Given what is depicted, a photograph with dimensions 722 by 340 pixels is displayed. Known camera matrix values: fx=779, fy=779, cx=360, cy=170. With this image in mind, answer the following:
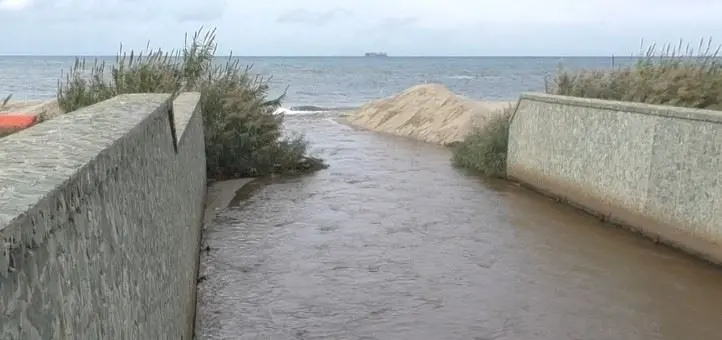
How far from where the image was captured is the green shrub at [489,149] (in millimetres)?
16891

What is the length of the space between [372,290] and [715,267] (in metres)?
4.11

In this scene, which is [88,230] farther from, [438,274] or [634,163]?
[634,163]

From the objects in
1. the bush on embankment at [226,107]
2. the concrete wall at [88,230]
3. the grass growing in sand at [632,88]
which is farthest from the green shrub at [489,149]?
the concrete wall at [88,230]

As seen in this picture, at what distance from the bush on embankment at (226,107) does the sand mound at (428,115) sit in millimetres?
7313

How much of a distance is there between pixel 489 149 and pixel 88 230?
15365 mm

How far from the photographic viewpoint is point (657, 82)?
13789 millimetres

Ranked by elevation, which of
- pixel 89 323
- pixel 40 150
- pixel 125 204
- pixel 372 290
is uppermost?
pixel 40 150

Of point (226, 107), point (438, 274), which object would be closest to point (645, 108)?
point (438, 274)

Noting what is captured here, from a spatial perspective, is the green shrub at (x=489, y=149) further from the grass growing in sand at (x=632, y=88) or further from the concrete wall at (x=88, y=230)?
the concrete wall at (x=88, y=230)

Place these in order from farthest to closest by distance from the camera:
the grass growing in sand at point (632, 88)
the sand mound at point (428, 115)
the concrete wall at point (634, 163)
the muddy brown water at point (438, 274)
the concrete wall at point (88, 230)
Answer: the sand mound at point (428, 115), the grass growing in sand at point (632, 88), the concrete wall at point (634, 163), the muddy brown water at point (438, 274), the concrete wall at point (88, 230)

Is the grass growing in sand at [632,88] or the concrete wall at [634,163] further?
the grass growing in sand at [632,88]

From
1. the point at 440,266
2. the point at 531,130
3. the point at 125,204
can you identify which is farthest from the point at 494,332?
the point at 531,130

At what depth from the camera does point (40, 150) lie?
2.67m

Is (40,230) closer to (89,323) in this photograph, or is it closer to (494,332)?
(89,323)
